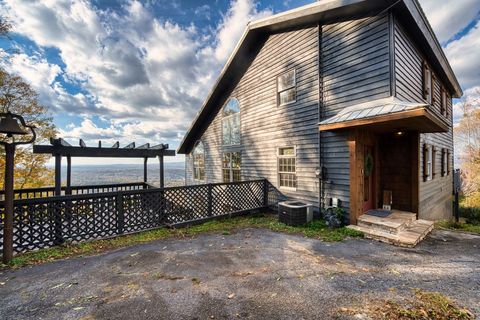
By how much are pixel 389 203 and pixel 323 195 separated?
204 centimetres

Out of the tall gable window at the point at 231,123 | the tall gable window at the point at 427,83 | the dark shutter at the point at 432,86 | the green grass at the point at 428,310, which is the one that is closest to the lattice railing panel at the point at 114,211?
the tall gable window at the point at 231,123

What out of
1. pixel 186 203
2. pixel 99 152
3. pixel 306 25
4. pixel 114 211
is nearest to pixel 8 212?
pixel 114 211

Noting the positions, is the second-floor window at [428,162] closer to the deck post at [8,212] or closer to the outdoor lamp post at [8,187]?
the outdoor lamp post at [8,187]

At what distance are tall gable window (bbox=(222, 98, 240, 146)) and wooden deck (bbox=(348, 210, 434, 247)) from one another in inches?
262

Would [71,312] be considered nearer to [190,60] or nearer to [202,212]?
[202,212]

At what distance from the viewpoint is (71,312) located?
2.52 m

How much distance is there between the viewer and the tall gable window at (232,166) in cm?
1062

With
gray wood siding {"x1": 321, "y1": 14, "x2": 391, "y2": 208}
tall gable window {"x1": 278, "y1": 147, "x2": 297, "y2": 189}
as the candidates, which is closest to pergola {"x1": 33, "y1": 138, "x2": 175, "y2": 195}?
tall gable window {"x1": 278, "y1": 147, "x2": 297, "y2": 189}

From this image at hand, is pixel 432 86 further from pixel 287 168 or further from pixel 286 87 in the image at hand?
pixel 287 168

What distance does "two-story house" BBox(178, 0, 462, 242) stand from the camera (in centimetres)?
545

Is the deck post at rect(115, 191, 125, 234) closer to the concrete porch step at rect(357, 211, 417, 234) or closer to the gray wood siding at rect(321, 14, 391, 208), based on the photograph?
the gray wood siding at rect(321, 14, 391, 208)

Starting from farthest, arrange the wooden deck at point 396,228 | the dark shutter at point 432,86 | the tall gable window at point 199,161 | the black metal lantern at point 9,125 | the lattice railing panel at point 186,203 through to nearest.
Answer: the tall gable window at point 199,161 < the dark shutter at point 432,86 < the lattice railing panel at point 186,203 < the wooden deck at point 396,228 < the black metal lantern at point 9,125

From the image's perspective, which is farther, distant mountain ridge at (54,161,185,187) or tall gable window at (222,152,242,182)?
distant mountain ridge at (54,161,185,187)

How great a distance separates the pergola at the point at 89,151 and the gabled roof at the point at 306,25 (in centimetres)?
497
